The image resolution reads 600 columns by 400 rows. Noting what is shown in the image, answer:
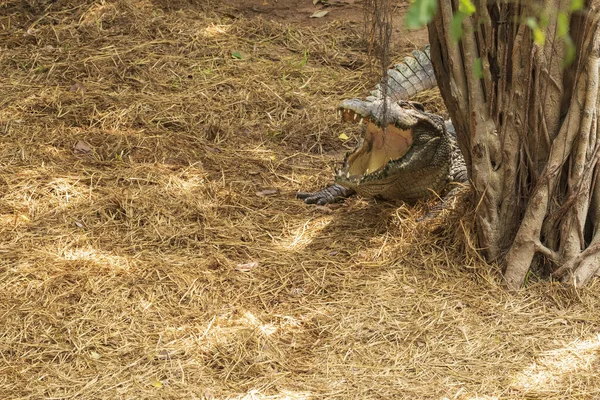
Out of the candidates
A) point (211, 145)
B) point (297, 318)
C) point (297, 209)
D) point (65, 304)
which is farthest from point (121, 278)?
point (211, 145)

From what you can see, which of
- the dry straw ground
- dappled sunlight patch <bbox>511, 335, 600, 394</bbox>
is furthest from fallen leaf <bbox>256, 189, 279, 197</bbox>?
dappled sunlight patch <bbox>511, 335, 600, 394</bbox>

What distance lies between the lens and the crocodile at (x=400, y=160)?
4.36 meters

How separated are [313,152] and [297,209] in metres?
0.87

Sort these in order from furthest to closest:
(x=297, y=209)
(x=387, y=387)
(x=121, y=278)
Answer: (x=297, y=209), (x=121, y=278), (x=387, y=387)

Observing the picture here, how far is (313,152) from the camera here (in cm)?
543

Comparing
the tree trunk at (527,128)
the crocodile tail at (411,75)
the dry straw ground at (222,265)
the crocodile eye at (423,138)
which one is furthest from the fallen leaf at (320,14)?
the tree trunk at (527,128)

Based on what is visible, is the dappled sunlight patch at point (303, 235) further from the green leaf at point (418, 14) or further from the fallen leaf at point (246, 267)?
the green leaf at point (418, 14)

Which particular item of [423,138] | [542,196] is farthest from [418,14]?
[423,138]

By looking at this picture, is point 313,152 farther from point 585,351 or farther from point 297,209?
point 585,351

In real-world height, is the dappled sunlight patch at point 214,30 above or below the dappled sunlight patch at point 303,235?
below

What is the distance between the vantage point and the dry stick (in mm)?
3393

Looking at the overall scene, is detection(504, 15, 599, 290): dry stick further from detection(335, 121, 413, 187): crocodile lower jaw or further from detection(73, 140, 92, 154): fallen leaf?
detection(73, 140, 92, 154): fallen leaf

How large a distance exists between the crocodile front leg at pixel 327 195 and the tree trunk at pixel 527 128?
1.20 meters

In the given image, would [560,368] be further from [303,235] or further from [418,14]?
[418,14]
